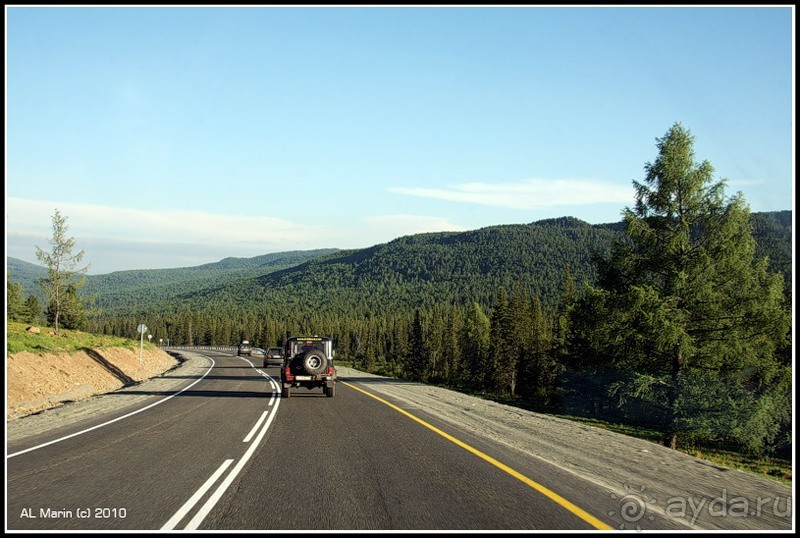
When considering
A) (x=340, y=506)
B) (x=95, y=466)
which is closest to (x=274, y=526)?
(x=340, y=506)

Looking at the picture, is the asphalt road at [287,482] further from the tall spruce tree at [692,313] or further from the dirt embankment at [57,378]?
the tall spruce tree at [692,313]

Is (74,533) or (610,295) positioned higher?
(610,295)

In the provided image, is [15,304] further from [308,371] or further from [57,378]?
[308,371]

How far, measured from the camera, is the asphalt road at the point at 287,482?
5.81m

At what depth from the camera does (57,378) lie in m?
26.4

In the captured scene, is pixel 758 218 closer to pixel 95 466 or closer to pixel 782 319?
pixel 782 319

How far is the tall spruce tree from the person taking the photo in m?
21.4

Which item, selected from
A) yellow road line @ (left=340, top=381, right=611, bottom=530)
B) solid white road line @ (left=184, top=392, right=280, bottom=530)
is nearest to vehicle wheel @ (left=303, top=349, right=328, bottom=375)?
yellow road line @ (left=340, top=381, right=611, bottom=530)

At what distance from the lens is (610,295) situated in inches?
980

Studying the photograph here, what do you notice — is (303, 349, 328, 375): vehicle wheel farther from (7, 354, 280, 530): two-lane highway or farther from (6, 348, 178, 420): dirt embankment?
(6, 348, 178, 420): dirt embankment

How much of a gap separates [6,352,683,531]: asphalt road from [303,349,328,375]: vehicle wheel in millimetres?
7396

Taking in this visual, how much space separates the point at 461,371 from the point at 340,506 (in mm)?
98046

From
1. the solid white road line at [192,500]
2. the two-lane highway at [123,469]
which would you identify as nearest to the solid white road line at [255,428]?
the two-lane highway at [123,469]

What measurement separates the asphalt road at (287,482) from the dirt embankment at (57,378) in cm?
893
